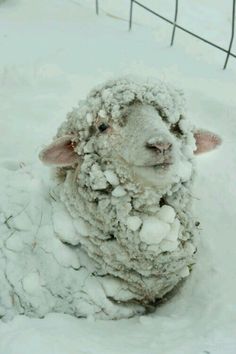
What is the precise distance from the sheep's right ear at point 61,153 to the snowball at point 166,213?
53 cm

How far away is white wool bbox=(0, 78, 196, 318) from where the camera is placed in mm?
3277

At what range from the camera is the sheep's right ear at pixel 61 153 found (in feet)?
11.0

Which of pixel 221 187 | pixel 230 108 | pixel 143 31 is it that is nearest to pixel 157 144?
pixel 221 187

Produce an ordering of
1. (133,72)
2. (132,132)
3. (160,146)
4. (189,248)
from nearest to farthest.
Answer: (160,146), (132,132), (189,248), (133,72)

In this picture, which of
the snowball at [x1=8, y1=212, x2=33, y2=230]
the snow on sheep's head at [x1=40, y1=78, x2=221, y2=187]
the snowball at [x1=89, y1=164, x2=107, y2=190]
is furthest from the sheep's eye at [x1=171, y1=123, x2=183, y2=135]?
the snowball at [x1=8, y1=212, x2=33, y2=230]

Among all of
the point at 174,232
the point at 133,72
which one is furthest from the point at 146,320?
the point at 133,72

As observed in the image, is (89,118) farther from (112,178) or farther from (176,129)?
(176,129)

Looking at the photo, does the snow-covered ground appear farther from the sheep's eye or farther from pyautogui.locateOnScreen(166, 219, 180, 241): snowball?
the sheep's eye

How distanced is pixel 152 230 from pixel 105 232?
260 millimetres

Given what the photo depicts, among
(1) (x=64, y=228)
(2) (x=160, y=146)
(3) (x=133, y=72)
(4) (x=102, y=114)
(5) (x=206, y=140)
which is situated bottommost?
(3) (x=133, y=72)

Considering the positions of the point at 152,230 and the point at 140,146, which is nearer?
the point at 140,146

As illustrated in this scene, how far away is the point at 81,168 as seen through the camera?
11.0ft

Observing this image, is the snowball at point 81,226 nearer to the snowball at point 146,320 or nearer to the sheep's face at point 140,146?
the sheep's face at point 140,146

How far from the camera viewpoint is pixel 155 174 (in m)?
3.03
